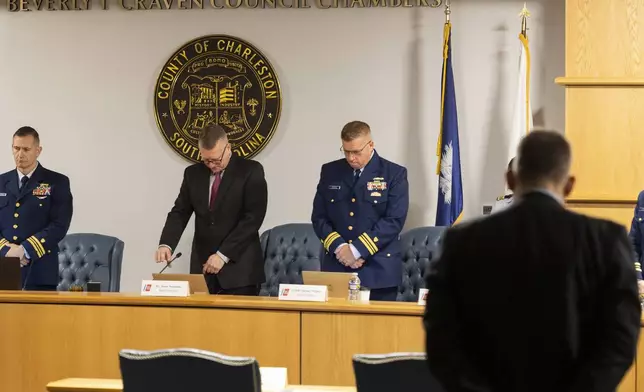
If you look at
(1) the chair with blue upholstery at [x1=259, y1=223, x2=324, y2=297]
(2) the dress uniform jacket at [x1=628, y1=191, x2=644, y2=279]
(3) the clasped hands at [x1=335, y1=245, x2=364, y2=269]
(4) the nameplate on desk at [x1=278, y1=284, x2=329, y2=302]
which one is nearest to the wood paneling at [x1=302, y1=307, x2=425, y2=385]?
(4) the nameplate on desk at [x1=278, y1=284, x2=329, y2=302]

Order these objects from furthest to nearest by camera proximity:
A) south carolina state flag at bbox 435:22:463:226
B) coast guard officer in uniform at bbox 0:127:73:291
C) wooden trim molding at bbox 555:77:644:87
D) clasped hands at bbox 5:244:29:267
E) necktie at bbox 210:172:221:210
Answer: south carolina state flag at bbox 435:22:463:226 → wooden trim molding at bbox 555:77:644:87 → coast guard officer in uniform at bbox 0:127:73:291 → clasped hands at bbox 5:244:29:267 → necktie at bbox 210:172:221:210

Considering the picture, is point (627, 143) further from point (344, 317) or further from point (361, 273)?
point (344, 317)

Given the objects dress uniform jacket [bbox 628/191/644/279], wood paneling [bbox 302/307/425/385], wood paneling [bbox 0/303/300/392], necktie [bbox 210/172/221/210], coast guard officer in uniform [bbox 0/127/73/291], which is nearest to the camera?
wood paneling [bbox 302/307/425/385]

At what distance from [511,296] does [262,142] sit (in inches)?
206

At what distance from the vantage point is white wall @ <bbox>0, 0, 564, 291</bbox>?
6.98 metres

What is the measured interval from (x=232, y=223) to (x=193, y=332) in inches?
38.5

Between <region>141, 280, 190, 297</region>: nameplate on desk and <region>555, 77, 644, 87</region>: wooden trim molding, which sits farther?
<region>555, 77, 644, 87</region>: wooden trim molding

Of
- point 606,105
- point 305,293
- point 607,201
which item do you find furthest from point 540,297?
point 606,105

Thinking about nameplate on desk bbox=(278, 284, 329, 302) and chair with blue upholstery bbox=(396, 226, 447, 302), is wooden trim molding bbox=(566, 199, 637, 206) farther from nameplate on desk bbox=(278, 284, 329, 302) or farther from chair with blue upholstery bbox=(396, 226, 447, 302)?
nameplate on desk bbox=(278, 284, 329, 302)

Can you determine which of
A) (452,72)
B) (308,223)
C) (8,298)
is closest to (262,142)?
(308,223)

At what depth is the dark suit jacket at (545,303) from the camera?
6.83ft

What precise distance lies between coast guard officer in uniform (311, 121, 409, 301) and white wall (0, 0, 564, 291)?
157 cm

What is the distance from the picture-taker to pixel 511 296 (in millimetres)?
2109

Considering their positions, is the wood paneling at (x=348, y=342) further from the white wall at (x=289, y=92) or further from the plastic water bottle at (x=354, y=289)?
the white wall at (x=289, y=92)
